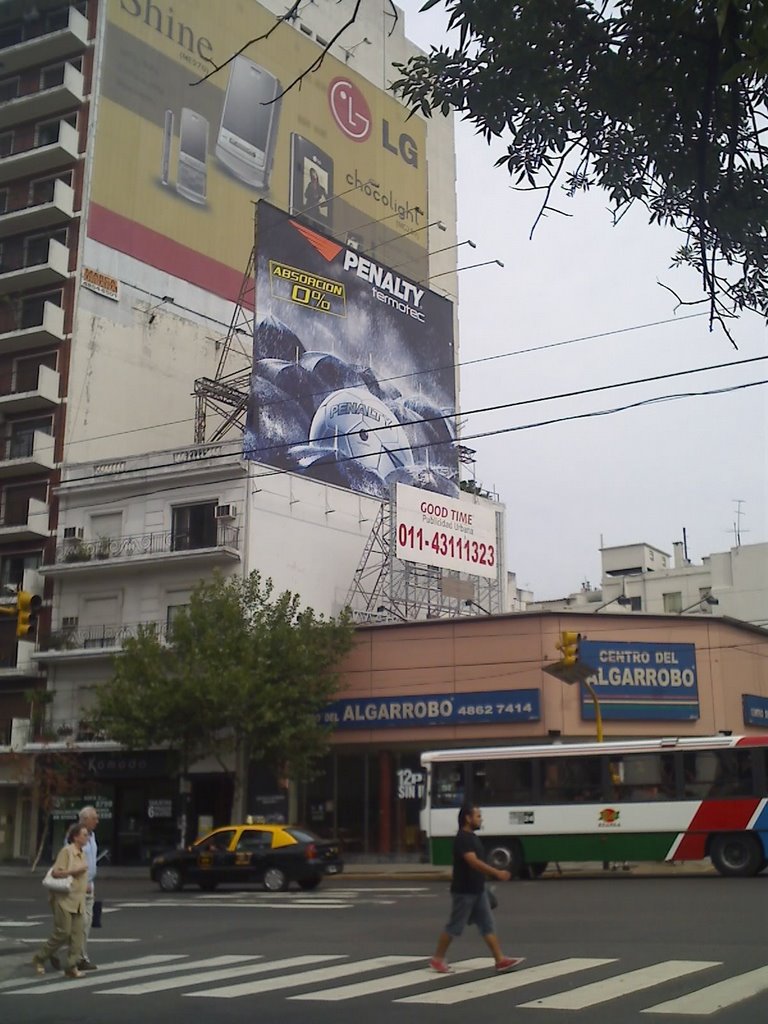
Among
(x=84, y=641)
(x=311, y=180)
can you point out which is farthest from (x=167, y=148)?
(x=84, y=641)

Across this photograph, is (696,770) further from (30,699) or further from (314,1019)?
(30,699)

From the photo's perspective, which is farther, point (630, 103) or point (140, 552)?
point (140, 552)

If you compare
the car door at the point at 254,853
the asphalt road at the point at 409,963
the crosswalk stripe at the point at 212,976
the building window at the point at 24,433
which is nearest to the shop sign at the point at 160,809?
the car door at the point at 254,853

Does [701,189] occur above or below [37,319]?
below

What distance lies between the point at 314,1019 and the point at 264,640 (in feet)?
83.8

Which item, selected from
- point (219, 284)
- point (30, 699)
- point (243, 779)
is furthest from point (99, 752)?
point (219, 284)

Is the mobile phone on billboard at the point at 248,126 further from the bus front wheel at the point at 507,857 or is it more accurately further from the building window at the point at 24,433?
the bus front wheel at the point at 507,857

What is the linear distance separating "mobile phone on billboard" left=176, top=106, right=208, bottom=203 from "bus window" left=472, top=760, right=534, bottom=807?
1238 inches

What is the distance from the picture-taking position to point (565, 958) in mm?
12633

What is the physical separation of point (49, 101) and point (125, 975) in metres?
40.5

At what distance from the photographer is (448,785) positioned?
27891 millimetres

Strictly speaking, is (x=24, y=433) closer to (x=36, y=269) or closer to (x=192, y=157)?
(x=36, y=269)

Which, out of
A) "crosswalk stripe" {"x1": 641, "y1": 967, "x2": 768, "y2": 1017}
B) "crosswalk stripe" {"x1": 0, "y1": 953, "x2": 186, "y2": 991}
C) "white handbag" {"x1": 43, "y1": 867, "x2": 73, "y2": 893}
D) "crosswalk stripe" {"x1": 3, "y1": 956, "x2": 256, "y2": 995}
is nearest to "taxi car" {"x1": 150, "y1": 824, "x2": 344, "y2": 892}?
"crosswalk stripe" {"x1": 0, "y1": 953, "x2": 186, "y2": 991}

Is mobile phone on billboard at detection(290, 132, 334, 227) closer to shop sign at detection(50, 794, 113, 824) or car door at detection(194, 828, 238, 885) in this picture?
shop sign at detection(50, 794, 113, 824)
